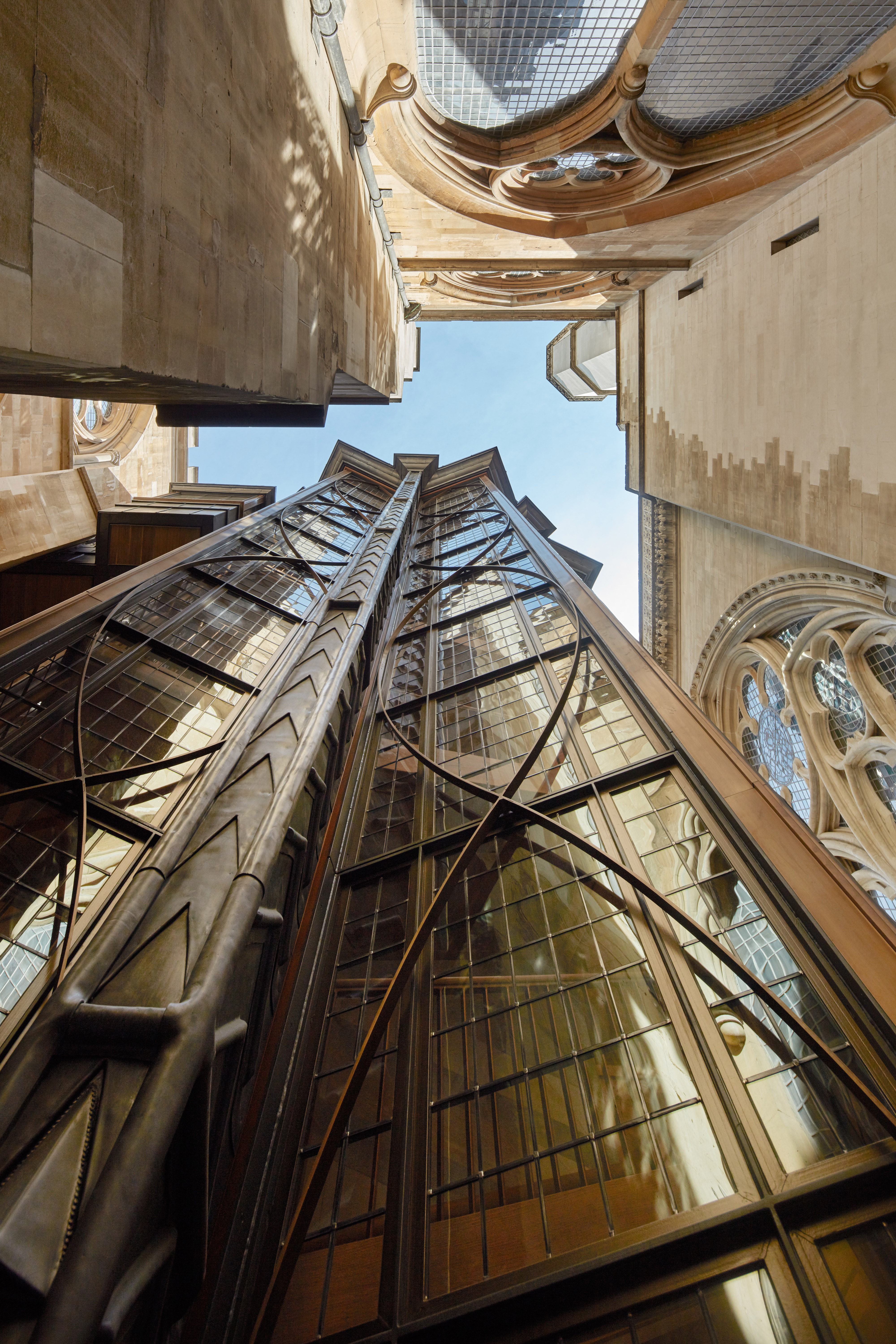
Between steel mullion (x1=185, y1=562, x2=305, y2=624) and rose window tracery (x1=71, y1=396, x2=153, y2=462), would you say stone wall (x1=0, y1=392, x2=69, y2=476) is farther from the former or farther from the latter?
steel mullion (x1=185, y1=562, x2=305, y2=624)

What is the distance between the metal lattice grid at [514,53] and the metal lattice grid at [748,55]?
148 cm

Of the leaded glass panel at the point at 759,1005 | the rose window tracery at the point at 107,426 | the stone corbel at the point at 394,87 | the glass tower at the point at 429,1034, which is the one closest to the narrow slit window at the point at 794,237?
the stone corbel at the point at 394,87

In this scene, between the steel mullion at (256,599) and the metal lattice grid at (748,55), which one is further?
the steel mullion at (256,599)

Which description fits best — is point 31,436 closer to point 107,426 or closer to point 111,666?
point 107,426

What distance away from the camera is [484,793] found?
677cm

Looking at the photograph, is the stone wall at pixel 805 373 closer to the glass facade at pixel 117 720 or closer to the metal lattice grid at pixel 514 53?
the metal lattice grid at pixel 514 53

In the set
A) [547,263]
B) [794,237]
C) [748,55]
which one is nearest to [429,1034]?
[794,237]

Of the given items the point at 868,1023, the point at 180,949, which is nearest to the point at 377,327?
the point at 180,949

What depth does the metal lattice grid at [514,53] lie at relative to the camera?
13.2 metres

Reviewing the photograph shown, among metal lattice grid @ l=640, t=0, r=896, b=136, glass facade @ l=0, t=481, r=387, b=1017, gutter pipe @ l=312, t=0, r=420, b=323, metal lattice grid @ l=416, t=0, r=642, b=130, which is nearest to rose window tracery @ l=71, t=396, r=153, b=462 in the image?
glass facade @ l=0, t=481, r=387, b=1017

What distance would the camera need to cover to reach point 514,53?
1427cm

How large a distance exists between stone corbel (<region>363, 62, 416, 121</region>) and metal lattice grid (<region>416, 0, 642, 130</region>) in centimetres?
207

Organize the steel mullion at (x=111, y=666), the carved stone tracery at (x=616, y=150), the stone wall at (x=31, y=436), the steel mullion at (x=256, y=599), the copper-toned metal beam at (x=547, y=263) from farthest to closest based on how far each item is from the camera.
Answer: the stone wall at (x=31, y=436)
the copper-toned metal beam at (x=547, y=263)
the steel mullion at (x=256, y=599)
the carved stone tracery at (x=616, y=150)
the steel mullion at (x=111, y=666)

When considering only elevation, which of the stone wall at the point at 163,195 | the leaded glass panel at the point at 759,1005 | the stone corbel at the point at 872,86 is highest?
the stone corbel at the point at 872,86
